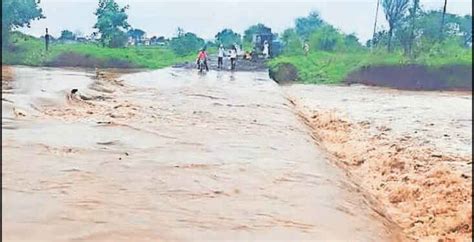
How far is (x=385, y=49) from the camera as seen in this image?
132ft

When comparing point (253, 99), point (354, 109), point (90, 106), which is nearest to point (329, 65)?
point (354, 109)

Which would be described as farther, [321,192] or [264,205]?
[321,192]

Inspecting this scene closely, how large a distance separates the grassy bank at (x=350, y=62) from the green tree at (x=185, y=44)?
975 centimetres

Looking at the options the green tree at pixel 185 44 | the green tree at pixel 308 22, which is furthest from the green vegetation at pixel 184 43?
the green tree at pixel 308 22

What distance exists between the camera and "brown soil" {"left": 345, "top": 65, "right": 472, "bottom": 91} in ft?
111

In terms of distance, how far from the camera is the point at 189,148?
27.8ft

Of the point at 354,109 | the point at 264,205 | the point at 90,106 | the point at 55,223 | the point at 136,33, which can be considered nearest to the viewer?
the point at 55,223

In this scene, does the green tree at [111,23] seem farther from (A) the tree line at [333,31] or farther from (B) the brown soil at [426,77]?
(B) the brown soil at [426,77]

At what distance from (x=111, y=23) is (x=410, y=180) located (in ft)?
120

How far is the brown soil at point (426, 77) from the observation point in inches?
1334

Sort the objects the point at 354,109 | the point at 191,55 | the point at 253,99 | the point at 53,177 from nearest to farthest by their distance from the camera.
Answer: the point at 53,177 → the point at 253,99 → the point at 354,109 → the point at 191,55

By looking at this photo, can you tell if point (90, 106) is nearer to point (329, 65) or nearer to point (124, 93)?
point (124, 93)

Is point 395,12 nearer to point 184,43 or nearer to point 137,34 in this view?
point 184,43

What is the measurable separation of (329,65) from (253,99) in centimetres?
2222
